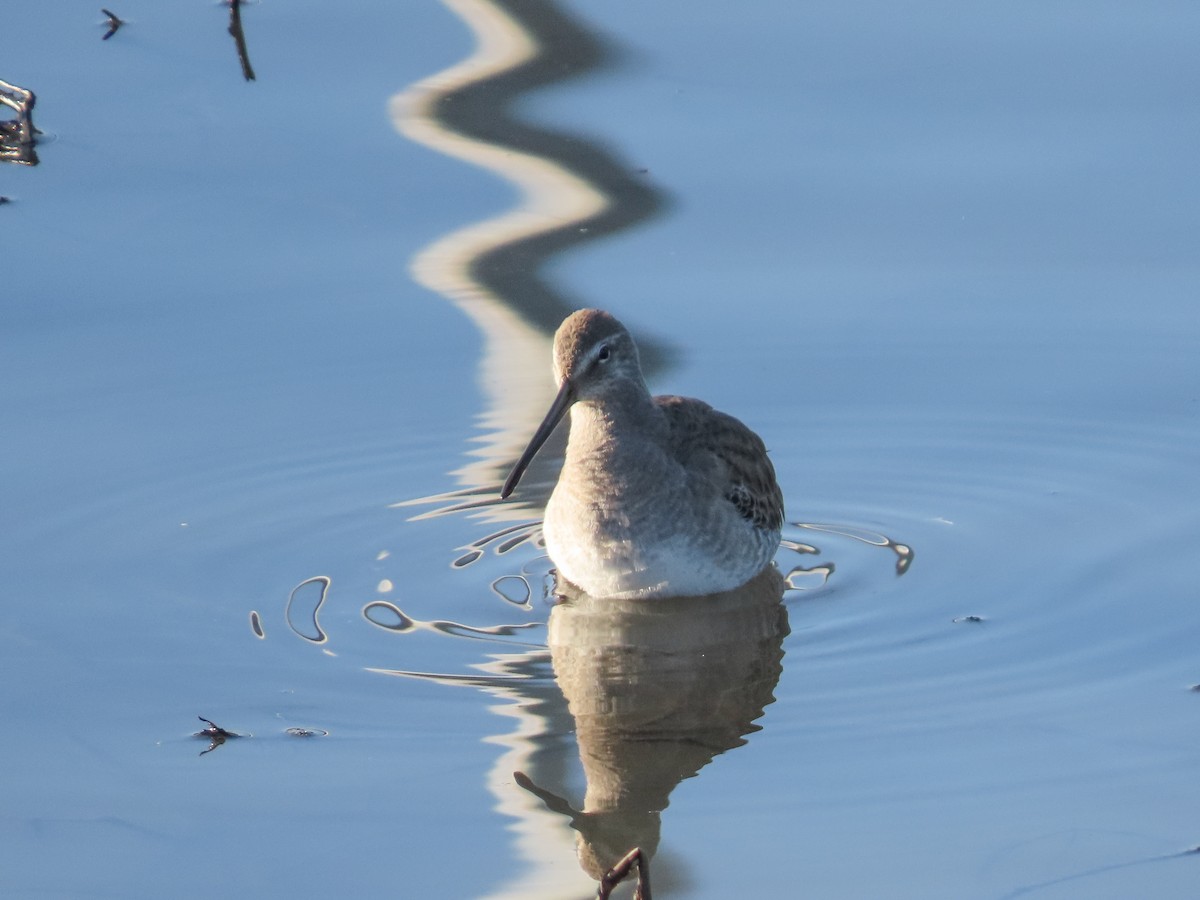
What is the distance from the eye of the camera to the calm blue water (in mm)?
6461

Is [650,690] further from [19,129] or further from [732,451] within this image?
[19,129]

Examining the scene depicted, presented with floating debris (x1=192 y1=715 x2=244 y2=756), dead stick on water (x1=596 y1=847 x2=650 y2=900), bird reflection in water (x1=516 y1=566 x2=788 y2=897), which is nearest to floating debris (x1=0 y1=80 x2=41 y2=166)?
bird reflection in water (x1=516 y1=566 x2=788 y2=897)

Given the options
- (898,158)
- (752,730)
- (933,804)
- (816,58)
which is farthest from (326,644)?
(816,58)

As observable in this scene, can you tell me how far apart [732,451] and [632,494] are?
621mm

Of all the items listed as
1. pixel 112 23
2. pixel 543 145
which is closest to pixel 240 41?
pixel 112 23

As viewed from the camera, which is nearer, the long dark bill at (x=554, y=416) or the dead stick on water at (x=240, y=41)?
the long dark bill at (x=554, y=416)

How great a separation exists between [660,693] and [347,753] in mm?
1172

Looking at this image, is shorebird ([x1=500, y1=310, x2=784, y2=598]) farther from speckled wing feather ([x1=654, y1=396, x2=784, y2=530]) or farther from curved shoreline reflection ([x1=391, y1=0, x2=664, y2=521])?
curved shoreline reflection ([x1=391, y1=0, x2=664, y2=521])

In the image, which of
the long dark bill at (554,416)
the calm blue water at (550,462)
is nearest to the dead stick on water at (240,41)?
the calm blue water at (550,462)

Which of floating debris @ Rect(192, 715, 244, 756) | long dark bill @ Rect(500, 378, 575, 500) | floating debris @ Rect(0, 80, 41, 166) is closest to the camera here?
floating debris @ Rect(192, 715, 244, 756)

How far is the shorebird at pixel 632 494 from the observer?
8.13 m

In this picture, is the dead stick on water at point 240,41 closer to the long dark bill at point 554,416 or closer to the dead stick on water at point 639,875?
the long dark bill at point 554,416

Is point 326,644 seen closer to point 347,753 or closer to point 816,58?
point 347,753

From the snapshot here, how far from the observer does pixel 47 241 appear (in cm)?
1066
